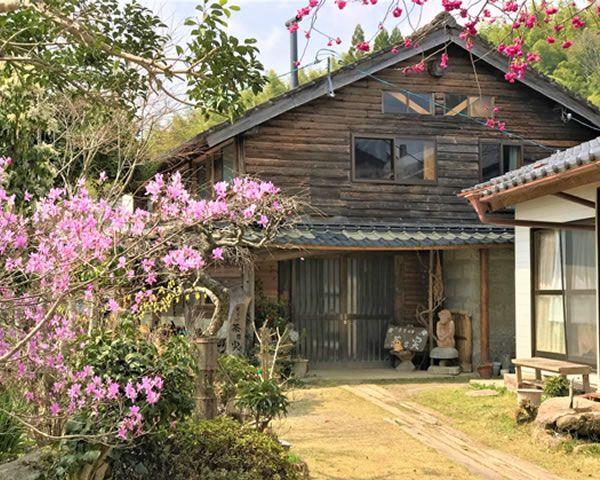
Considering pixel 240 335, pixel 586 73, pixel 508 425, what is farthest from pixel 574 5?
pixel 586 73

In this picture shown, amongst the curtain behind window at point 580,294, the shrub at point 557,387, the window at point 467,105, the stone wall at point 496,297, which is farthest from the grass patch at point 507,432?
the window at point 467,105

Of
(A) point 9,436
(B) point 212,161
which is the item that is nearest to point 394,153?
(B) point 212,161

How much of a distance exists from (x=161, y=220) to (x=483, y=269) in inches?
427

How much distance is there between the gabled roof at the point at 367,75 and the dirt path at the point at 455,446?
213 inches

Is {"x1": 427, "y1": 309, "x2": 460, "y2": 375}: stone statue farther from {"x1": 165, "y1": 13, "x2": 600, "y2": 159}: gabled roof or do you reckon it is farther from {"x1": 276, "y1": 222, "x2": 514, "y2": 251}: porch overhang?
{"x1": 165, "y1": 13, "x2": 600, "y2": 159}: gabled roof

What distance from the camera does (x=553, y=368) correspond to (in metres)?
9.48

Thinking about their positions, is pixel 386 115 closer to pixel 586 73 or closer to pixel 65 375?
pixel 65 375

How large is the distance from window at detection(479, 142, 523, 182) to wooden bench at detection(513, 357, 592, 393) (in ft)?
18.0

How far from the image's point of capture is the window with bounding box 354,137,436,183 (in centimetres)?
1488

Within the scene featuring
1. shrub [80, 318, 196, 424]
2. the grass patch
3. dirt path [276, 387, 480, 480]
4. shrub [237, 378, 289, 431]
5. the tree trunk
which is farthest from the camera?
the grass patch

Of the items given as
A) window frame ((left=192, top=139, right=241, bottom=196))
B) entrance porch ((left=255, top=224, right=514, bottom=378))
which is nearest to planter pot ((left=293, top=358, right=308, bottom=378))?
entrance porch ((left=255, top=224, right=514, bottom=378))

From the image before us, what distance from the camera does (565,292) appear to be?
10828 millimetres

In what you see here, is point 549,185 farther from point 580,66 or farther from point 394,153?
point 580,66

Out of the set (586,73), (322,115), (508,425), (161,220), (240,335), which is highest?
(586,73)
